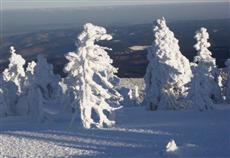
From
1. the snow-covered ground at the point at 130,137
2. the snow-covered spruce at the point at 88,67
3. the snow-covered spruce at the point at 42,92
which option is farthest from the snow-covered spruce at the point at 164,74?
the snow-covered spruce at the point at 88,67

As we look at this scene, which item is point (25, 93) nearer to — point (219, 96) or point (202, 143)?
point (219, 96)

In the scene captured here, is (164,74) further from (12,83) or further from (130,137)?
(12,83)

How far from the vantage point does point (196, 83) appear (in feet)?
173

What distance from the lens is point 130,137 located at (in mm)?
41406

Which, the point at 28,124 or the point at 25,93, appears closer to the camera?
the point at 28,124

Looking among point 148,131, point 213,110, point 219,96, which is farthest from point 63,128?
point 219,96

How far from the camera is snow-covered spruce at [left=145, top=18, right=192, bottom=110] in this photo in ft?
186

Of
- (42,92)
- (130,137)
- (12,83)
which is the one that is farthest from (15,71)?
(130,137)

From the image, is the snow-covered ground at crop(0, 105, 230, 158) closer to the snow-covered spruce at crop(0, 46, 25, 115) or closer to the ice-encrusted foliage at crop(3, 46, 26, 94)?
the snow-covered spruce at crop(0, 46, 25, 115)

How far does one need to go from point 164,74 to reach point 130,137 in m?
16.8

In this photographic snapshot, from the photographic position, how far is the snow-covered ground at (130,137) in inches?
1468

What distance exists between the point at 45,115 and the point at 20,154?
45.9 feet

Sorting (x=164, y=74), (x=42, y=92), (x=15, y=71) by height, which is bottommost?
(x=42, y=92)

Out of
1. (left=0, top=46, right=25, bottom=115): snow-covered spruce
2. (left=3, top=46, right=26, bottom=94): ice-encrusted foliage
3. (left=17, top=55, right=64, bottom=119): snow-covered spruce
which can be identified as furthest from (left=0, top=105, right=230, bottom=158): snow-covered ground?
(left=3, top=46, right=26, bottom=94): ice-encrusted foliage
